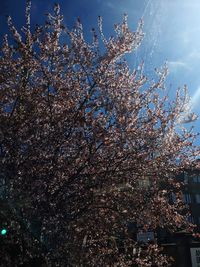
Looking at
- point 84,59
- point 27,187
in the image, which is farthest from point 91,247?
point 84,59

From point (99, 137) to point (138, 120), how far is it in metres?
1.32

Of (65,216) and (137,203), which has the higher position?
(137,203)

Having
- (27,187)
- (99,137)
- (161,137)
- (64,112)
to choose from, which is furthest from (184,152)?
(27,187)

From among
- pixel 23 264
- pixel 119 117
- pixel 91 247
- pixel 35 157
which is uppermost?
pixel 119 117

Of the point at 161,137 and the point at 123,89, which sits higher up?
the point at 123,89

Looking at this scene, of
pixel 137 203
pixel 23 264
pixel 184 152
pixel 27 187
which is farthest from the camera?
pixel 184 152

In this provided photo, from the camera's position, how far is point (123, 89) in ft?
29.6

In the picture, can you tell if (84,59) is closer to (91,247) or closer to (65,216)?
(65,216)

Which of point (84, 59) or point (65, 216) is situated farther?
point (84, 59)

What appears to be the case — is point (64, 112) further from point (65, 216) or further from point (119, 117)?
point (65, 216)

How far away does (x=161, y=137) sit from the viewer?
28.7 feet

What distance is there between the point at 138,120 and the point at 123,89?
890mm

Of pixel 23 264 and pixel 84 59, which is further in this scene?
pixel 84 59

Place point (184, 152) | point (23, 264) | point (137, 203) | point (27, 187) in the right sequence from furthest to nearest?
point (184, 152)
point (137, 203)
point (23, 264)
point (27, 187)
